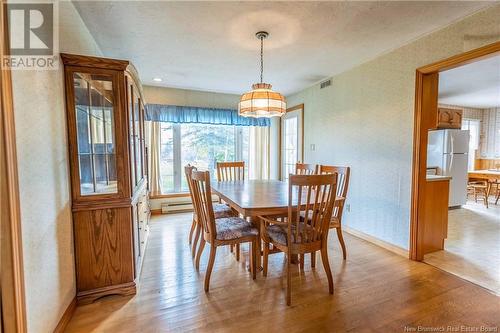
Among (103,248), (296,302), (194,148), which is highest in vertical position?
(194,148)

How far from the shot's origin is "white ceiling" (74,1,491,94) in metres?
1.92

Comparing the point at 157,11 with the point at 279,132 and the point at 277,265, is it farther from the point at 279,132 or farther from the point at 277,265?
the point at 279,132

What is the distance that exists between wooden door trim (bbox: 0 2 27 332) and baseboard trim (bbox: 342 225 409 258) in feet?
10.5

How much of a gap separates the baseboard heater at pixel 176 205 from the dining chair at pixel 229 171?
131 centimetres

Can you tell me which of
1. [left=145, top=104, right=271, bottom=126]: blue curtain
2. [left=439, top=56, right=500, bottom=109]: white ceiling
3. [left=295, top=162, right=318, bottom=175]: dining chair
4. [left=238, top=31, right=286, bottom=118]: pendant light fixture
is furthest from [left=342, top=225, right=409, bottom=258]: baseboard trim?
[left=145, top=104, right=271, bottom=126]: blue curtain

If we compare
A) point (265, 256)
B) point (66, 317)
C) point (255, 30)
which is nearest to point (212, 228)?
point (265, 256)

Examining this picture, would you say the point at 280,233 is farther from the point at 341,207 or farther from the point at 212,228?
the point at 341,207

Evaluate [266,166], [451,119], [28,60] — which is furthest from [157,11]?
[451,119]

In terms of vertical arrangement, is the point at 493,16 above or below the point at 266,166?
above

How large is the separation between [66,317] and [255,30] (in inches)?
106

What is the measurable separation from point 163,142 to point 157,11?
9.09 ft

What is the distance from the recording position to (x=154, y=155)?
4293 mm

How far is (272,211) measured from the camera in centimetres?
187

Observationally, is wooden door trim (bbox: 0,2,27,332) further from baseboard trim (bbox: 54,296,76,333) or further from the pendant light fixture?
the pendant light fixture
